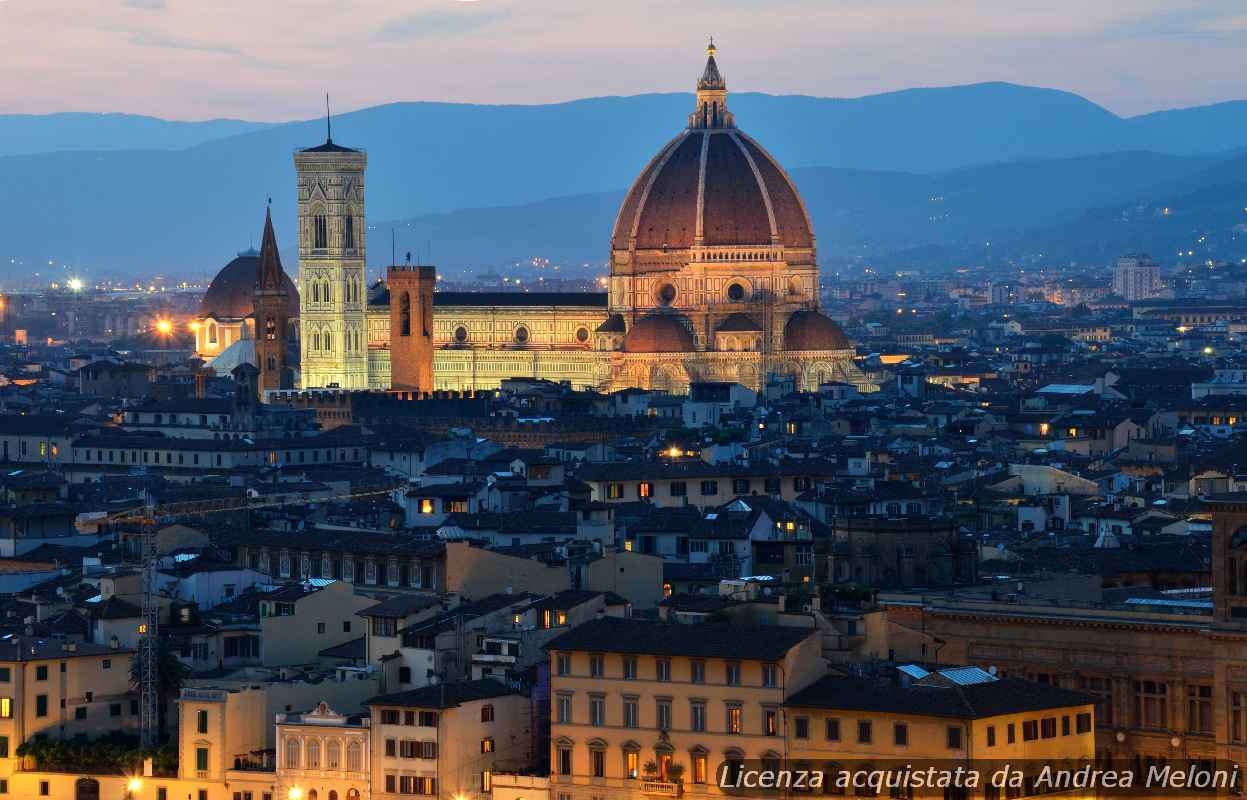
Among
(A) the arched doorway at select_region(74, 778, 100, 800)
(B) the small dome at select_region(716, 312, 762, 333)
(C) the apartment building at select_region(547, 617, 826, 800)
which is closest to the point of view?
(C) the apartment building at select_region(547, 617, 826, 800)

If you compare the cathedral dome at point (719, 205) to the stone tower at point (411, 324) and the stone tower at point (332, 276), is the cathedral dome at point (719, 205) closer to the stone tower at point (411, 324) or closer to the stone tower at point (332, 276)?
the stone tower at point (332, 276)

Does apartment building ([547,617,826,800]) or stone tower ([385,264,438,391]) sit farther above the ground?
stone tower ([385,264,438,391])

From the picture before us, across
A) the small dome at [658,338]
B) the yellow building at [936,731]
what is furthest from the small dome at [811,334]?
the yellow building at [936,731]

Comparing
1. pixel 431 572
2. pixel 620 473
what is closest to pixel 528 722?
pixel 431 572

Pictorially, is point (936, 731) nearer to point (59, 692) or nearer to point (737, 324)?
point (59, 692)

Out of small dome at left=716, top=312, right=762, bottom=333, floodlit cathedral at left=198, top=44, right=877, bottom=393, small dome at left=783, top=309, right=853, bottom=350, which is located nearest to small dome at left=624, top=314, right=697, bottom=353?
floodlit cathedral at left=198, top=44, right=877, bottom=393

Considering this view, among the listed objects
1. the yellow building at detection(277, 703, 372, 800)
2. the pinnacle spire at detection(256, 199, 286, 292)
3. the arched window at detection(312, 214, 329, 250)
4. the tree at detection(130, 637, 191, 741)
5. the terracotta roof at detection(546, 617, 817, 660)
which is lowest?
the yellow building at detection(277, 703, 372, 800)

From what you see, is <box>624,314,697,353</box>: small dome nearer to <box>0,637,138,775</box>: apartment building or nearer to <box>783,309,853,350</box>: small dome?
<box>783,309,853,350</box>: small dome
